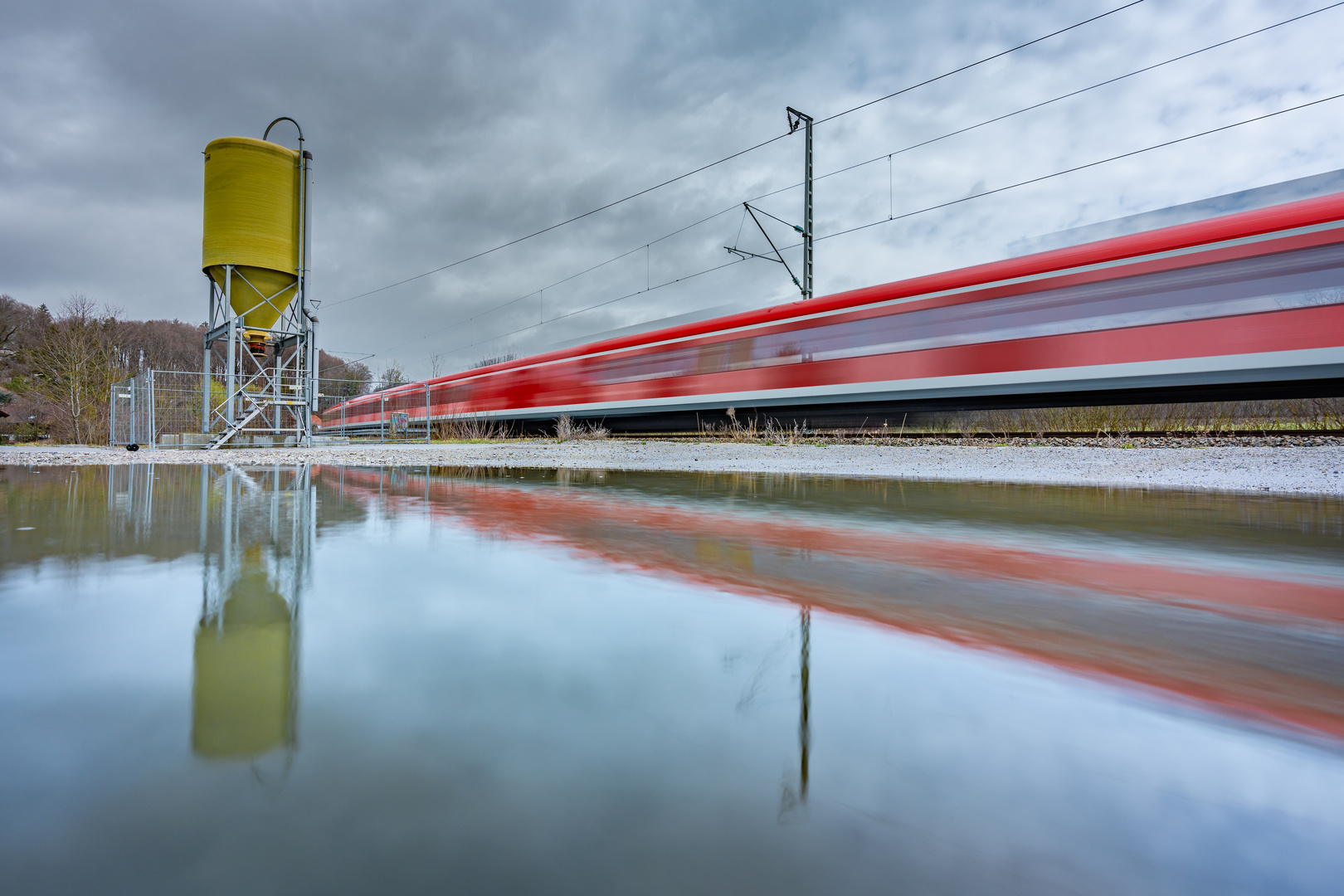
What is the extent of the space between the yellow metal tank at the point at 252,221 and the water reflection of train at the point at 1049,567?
10832 millimetres

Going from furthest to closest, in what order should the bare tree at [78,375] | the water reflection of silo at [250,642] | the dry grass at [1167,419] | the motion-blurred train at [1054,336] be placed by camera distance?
the bare tree at [78,375]
the dry grass at [1167,419]
the motion-blurred train at [1054,336]
the water reflection of silo at [250,642]

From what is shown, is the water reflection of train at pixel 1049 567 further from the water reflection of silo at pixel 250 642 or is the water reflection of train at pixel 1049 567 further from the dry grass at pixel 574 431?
the dry grass at pixel 574 431

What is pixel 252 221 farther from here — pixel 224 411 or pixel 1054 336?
pixel 1054 336

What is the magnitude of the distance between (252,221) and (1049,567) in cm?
1474

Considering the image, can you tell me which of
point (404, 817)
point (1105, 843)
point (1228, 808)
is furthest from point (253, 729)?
point (1228, 808)

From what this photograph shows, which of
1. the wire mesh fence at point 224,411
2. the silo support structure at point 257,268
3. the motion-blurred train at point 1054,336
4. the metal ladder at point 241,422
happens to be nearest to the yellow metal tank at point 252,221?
the silo support structure at point 257,268

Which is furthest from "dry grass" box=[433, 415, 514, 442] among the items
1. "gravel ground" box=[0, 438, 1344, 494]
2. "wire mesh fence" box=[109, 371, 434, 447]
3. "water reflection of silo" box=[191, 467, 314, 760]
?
"water reflection of silo" box=[191, 467, 314, 760]

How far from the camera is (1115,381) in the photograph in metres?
7.01

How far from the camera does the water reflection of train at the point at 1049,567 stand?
4.41 ft

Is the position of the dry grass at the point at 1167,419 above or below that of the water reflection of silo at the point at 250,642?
above

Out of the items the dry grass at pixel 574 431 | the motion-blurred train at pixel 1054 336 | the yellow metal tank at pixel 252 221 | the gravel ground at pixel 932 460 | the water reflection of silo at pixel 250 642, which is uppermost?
the yellow metal tank at pixel 252 221

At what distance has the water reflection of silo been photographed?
97cm

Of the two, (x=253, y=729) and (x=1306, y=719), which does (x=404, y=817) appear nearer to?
(x=253, y=729)

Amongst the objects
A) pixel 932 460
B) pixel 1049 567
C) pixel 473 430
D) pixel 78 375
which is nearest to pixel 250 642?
pixel 1049 567
